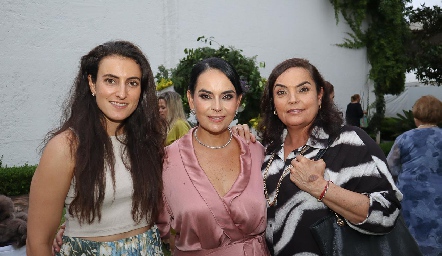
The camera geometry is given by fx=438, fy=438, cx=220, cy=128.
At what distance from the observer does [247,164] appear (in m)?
2.64

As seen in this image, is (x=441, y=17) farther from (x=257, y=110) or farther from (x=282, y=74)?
(x=282, y=74)

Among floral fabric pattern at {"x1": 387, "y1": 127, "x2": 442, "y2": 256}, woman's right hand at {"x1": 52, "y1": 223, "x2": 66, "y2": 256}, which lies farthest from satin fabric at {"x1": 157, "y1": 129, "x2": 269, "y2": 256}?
floral fabric pattern at {"x1": 387, "y1": 127, "x2": 442, "y2": 256}

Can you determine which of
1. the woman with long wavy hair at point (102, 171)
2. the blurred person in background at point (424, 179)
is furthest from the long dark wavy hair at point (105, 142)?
the blurred person in background at point (424, 179)

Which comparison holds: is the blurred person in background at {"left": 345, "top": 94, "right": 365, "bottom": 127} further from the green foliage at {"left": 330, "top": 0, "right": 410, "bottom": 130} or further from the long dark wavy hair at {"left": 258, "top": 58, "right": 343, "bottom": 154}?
the long dark wavy hair at {"left": 258, "top": 58, "right": 343, "bottom": 154}

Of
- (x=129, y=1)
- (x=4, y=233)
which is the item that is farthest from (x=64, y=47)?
(x=4, y=233)

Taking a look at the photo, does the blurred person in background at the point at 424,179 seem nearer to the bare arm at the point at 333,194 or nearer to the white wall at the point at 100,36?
the bare arm at the point at 333,194

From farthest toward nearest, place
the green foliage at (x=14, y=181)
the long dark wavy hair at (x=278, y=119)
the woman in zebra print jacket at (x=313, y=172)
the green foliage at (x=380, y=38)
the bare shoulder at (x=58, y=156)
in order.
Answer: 1. the green foliage at (x=380, y=38)
2. the green foliage at (x=14, y=181)
3. the long dark wavy hair at (x=278, y=119)
4. the woman in zebra print jacket at (x=313, y=172)
5. the bare shoulder at (x=58, y=156)

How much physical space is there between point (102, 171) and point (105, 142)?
0.17 metres

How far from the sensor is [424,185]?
441 cm

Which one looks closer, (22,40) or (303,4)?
(22,40)

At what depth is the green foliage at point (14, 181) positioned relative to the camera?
770cm

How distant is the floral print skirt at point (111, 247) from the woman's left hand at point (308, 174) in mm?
886

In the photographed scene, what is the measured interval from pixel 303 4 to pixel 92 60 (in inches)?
535

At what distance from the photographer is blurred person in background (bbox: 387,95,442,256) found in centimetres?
436
